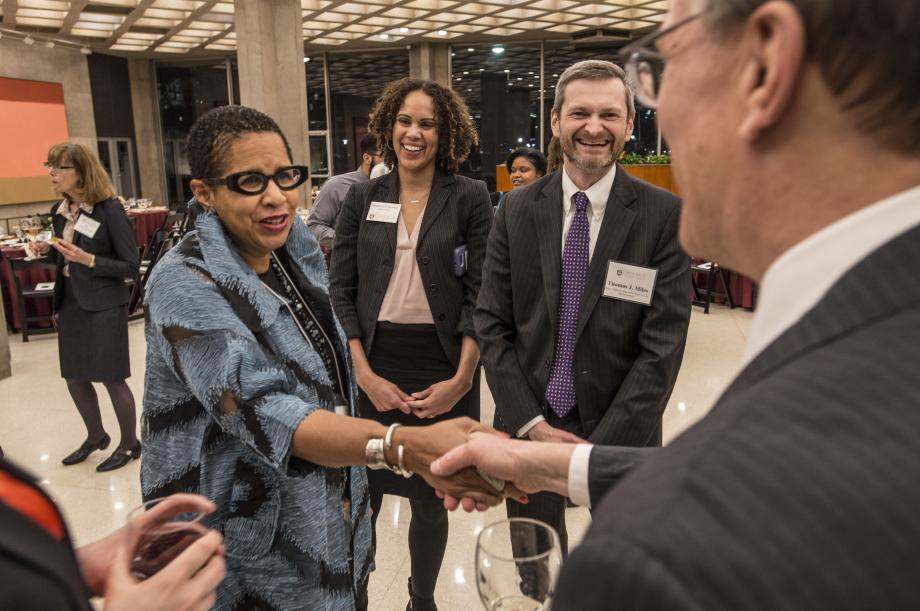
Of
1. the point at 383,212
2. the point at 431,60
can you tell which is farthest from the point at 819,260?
the point at 431,60

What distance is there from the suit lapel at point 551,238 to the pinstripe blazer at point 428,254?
0.62m

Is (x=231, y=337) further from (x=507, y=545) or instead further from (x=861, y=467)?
(x=861, y=467)

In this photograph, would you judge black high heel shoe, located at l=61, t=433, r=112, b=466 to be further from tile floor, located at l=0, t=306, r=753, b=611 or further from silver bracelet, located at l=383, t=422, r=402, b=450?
silver bracelet, located at l=383, t=422, r=402, b=450

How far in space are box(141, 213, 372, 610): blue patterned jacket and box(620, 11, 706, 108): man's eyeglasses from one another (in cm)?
85

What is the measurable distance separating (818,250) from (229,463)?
1177mm

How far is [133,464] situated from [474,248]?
8.15 feet

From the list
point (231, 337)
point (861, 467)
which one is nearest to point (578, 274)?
point (231, 337)

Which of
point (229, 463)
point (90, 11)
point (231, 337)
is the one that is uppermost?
point (90, 11)

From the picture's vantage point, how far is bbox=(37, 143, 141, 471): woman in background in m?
3.63

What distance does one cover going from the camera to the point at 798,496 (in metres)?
0.35

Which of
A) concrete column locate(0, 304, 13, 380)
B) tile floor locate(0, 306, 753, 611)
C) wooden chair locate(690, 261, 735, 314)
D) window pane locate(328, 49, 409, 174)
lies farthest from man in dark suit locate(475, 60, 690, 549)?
window pane locate(328, 49, 409, 174)

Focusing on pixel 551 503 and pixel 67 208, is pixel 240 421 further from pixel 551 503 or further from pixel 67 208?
pixel 67 208

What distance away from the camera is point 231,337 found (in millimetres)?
1233

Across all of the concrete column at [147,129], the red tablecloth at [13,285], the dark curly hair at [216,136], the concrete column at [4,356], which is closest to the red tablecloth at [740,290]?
the dark curly hair at [216,136]
